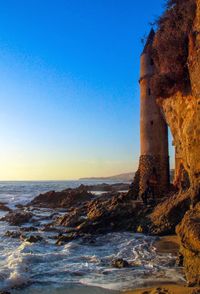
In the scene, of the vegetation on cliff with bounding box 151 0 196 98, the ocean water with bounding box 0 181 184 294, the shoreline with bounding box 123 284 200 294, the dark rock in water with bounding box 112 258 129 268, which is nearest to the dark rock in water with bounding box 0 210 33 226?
the ocean water with bounding box 0 181 184 294

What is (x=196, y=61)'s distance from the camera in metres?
10.5

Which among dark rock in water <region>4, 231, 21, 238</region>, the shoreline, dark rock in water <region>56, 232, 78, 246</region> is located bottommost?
dark rock in water <region>4, 231, 21, 238</region>

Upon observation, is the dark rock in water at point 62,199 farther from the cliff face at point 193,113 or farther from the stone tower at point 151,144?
the cliff face at point 193,113

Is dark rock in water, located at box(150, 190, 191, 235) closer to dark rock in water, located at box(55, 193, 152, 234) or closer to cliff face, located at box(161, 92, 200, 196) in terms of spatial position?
dark rock in water, located at box(55, 193, 152, 234)

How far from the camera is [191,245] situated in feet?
23.6

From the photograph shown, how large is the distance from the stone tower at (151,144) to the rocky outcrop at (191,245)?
41.6ft

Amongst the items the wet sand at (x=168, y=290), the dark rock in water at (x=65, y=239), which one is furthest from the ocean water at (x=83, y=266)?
the wet sand at (x=168, y=290)

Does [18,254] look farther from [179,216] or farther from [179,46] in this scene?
[179,46]

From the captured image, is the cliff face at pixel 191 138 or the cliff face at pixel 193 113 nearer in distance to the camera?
the cliff face at pixel 191 138

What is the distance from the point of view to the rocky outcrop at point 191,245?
6998 millimetres

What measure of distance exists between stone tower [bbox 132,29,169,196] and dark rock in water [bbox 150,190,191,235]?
607 centimetres

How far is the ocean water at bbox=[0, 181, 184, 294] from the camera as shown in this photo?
7.68 meters

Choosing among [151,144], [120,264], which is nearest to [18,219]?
[151,144]

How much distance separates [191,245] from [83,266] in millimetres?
3453
